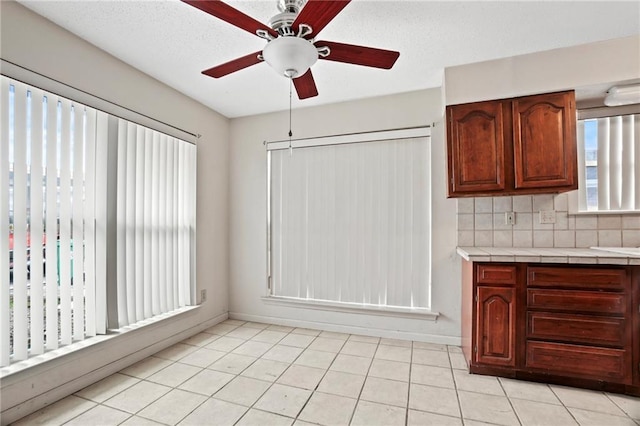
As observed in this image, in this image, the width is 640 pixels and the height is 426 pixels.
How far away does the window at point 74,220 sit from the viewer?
5.70 feet

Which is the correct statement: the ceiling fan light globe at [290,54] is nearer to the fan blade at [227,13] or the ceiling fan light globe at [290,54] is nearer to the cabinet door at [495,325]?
the fan blade at [227,13]

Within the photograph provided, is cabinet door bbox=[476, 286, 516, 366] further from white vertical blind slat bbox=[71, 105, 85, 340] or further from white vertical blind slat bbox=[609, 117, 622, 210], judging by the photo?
white vertical blind slat bbox=[71, 105, 85, 340]

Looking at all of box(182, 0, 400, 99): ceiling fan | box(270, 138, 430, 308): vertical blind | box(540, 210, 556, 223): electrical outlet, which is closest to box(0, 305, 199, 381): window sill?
box(270, 138, 430, 308): vertical blind

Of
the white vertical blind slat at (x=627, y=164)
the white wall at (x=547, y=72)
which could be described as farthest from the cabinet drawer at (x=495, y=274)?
the white wall at (x=547, y=72)

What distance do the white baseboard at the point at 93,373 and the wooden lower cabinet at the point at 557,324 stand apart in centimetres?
265

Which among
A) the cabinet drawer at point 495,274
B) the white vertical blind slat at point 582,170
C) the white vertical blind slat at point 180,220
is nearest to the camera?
the cabinet drawer at point 495,274

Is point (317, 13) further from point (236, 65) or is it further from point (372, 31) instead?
point (372, 31)

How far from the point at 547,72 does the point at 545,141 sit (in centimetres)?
57

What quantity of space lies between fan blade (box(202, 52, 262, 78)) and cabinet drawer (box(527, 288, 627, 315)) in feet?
7.89

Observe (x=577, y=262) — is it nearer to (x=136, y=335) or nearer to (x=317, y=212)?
(x=317, y=212)

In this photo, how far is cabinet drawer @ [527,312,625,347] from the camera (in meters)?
1.95

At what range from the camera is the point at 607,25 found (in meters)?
2.00

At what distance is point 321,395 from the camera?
1.97m

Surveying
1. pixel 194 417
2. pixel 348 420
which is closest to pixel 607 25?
pixel 348 420
